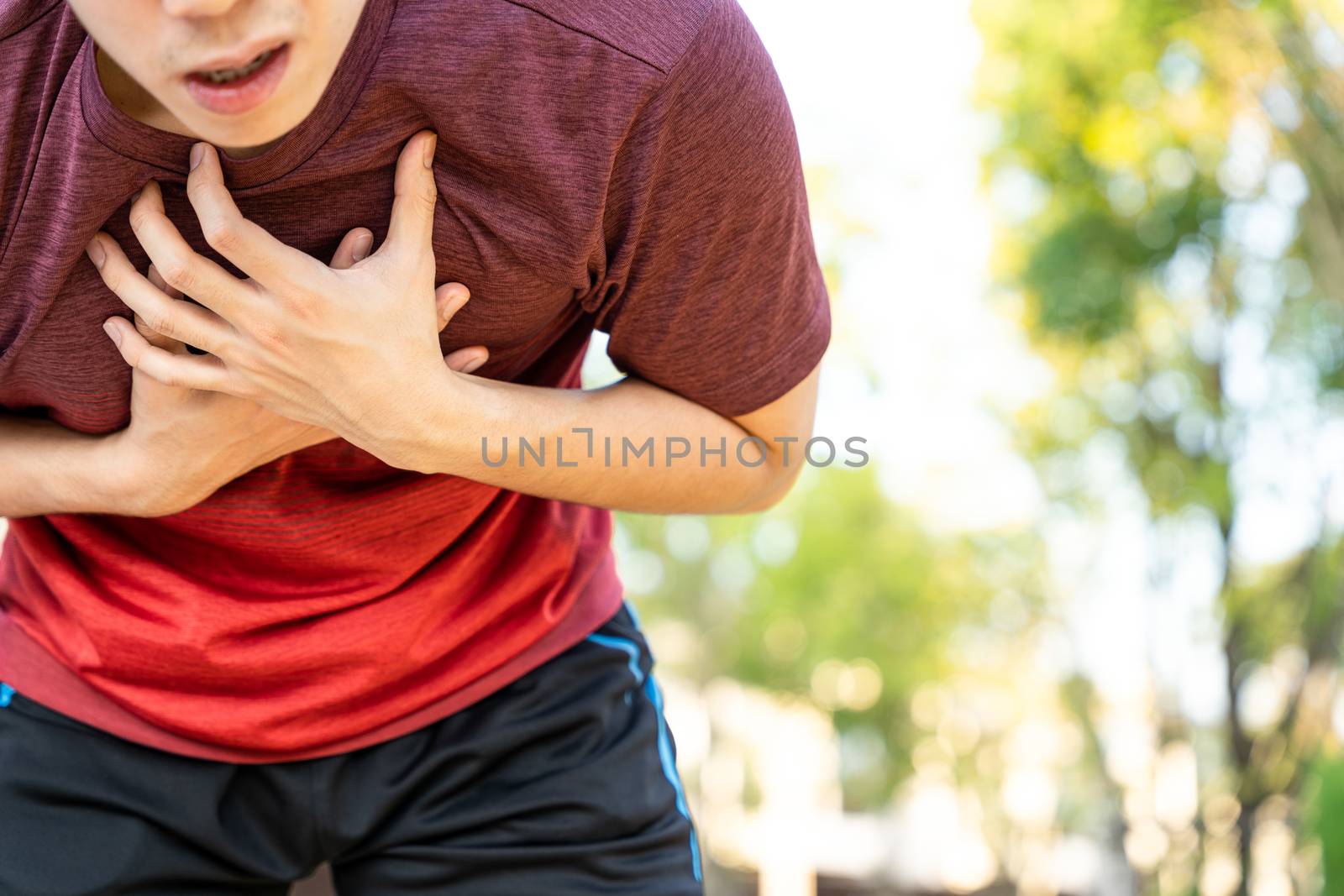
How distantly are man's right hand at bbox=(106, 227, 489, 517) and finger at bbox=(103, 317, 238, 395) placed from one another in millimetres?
21

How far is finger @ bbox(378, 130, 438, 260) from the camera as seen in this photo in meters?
1.01

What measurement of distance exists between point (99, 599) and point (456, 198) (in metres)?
0.51

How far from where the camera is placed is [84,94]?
94 cm

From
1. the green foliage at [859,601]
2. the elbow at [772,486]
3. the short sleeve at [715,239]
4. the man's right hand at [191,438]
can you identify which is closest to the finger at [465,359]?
the man's right hand at [191,438]

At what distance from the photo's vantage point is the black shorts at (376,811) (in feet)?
3.85

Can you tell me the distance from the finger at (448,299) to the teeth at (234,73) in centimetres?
25

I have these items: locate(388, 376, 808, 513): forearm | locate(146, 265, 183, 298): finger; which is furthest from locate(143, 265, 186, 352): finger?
locate(388, 376, 808, 513): forearm

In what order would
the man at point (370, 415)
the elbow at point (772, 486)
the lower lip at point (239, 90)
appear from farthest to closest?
the elbow at point (772, 486)
the man at point (370, 415)
the lower lip at point (239, 90)

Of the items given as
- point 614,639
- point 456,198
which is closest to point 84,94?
point 456,198

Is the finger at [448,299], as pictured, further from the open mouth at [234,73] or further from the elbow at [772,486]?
the elbow at [772,486]

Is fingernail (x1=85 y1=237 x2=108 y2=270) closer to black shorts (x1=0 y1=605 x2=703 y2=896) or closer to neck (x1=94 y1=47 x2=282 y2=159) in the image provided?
neck (x1=94 y1=47 x2=282 y2=159)

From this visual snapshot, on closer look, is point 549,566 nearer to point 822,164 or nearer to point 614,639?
point 614,639

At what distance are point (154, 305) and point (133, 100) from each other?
6.0 inches

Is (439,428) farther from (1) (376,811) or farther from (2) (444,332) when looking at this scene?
(1) (376,811)
